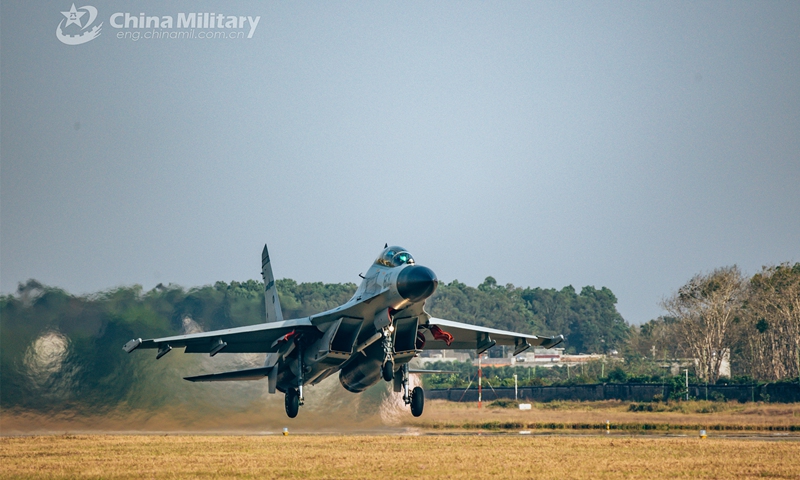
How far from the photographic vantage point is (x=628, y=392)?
180 ft

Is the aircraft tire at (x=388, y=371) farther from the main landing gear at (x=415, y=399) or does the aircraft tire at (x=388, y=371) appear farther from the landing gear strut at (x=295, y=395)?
the landing gear strut at (x=295, y=395)

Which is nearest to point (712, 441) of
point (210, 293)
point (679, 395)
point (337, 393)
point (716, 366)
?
point (337, 393)

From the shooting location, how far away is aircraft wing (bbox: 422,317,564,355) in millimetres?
29125

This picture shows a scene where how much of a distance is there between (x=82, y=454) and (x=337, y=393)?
11.4 m

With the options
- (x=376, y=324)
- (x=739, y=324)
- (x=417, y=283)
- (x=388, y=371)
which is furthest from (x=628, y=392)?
(x=417, y=283)

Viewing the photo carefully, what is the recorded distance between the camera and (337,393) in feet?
126

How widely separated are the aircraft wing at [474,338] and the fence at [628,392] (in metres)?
23.0

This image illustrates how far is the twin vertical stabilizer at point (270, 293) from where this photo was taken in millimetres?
36281

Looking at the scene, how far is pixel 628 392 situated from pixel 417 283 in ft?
113

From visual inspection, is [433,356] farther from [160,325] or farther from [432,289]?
[432,289]

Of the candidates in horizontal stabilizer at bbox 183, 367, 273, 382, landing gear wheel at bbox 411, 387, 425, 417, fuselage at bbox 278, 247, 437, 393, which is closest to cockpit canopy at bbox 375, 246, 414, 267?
fuselage at bbox 278, 247, 437, 393

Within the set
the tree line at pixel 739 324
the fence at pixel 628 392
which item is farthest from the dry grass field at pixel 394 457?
the tree line at pixel 739 324

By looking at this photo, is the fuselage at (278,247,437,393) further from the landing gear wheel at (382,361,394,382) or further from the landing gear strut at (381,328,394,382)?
the landing gear wheel at (382,361,394,382)

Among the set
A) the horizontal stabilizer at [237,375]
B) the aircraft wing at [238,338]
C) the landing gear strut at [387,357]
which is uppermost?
the aircraft wing at [238,338]
